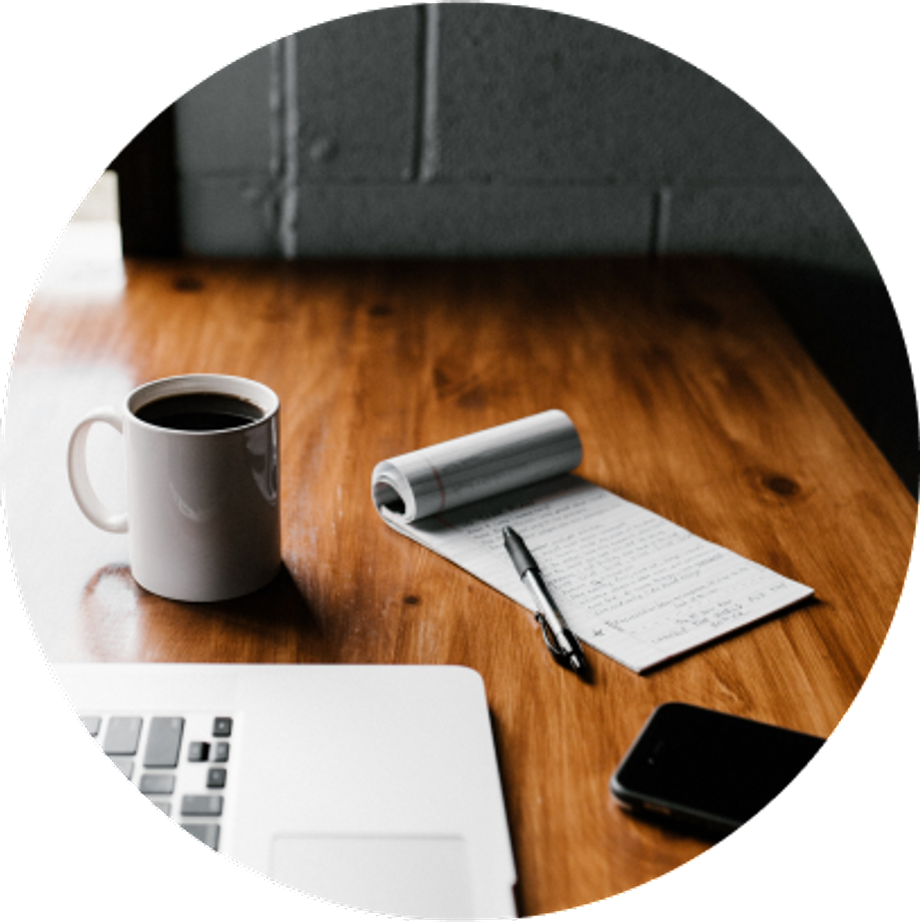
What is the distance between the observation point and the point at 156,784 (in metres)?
0.56

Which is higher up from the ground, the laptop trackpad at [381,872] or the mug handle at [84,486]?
the mug handle at [84,486]

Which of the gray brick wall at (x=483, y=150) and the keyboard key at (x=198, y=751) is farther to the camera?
the gray brick wall at (x=483, y=150)

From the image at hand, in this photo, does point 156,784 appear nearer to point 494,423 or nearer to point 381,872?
point 381,872

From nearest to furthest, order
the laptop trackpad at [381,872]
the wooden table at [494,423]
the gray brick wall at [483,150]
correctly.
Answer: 1. the laptop trackpad at [381,872]
2. the wooden table at [494,423]
3. the gray brick wall at [483,150]

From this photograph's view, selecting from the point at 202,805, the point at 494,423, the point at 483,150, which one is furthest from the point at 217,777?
the point at 483,150

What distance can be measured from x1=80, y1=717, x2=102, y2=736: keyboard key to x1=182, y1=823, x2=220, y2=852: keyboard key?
0.08 meters

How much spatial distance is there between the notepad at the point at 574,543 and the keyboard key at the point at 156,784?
0.27 meters

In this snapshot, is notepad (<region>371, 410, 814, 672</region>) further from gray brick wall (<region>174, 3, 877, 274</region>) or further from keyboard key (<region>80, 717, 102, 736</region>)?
gray brick wall (<region>174, 3, 877, 274</region>)

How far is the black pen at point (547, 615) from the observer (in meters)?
0.67

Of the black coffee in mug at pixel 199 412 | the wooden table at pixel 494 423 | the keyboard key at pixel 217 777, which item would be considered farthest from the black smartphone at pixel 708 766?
the black coffee in mug at pixel 199 412

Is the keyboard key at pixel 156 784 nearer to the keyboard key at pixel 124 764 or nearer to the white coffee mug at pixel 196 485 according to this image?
the keyboard key at pixel 124 764

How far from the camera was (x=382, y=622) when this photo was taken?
0.71m

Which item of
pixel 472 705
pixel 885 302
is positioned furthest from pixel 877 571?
pixel 885 302

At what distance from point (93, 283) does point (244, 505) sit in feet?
2.44
